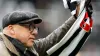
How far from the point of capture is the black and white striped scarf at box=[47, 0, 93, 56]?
10.4 ft

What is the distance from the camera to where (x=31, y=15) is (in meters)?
3.07

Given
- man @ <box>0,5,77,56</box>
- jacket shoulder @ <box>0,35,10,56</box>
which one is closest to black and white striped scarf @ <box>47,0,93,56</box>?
man @ <box>0,5,77,56</box>

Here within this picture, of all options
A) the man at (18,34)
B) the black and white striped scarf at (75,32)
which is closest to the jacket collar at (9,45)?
the man at (18,34)

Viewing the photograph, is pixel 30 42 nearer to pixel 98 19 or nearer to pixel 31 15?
pixel 31 15

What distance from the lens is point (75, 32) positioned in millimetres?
3250

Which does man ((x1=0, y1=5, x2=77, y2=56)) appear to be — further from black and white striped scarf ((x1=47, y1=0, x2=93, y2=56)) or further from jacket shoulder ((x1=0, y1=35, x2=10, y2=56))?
black and white striped scarf ((x1=47, y1=0, x2=93, y2=56))

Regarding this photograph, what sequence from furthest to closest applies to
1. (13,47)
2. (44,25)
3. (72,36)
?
(44,25)
(72,36)
(13,47)

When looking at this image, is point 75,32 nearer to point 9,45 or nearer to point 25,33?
point 25,33

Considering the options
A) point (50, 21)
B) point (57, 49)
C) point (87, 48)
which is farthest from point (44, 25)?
point (57, 49)

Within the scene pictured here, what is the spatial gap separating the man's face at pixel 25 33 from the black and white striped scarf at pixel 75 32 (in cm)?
30

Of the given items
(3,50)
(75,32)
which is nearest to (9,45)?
(3,50)

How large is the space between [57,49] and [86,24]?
33 centimetres

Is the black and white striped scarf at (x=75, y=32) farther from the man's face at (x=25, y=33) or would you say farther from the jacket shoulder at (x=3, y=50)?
the jacket shoulder at (x=3, y=50)

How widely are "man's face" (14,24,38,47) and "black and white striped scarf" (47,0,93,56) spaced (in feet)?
0.98
